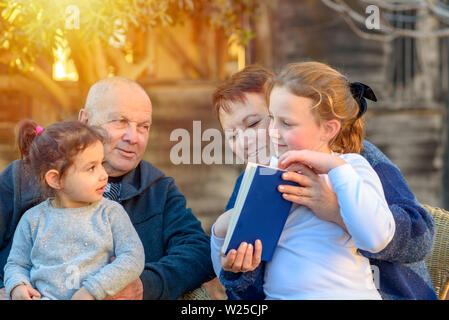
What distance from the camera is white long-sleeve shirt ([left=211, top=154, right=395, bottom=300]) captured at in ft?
6.26

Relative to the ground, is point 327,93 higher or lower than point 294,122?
higher

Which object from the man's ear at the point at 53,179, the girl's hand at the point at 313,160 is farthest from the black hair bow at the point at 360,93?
the man's ear at the point at 53,179

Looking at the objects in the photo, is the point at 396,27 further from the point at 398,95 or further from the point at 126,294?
the point at 126,294

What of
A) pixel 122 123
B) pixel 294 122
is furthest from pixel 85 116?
pixel 294 122

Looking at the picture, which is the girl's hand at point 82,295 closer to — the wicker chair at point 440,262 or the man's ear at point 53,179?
the man's ear at point 53,179

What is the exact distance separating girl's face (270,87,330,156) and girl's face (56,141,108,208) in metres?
0.65

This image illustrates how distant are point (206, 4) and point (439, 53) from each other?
3567 mm

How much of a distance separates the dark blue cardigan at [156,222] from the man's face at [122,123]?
0.10 m

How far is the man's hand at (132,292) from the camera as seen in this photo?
7.04 ft

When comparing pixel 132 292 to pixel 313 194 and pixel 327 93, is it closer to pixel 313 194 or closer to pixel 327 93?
pixel 313 194

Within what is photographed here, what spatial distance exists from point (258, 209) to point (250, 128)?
586 mm

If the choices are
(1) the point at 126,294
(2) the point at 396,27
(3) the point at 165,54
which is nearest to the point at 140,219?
(1) the point at 126,294

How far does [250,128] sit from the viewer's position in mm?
2488

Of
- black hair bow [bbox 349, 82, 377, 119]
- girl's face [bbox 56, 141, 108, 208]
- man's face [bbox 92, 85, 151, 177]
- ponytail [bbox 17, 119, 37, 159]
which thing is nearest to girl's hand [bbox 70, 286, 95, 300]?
girl's face [bbox 56, 141, 108, 208]
